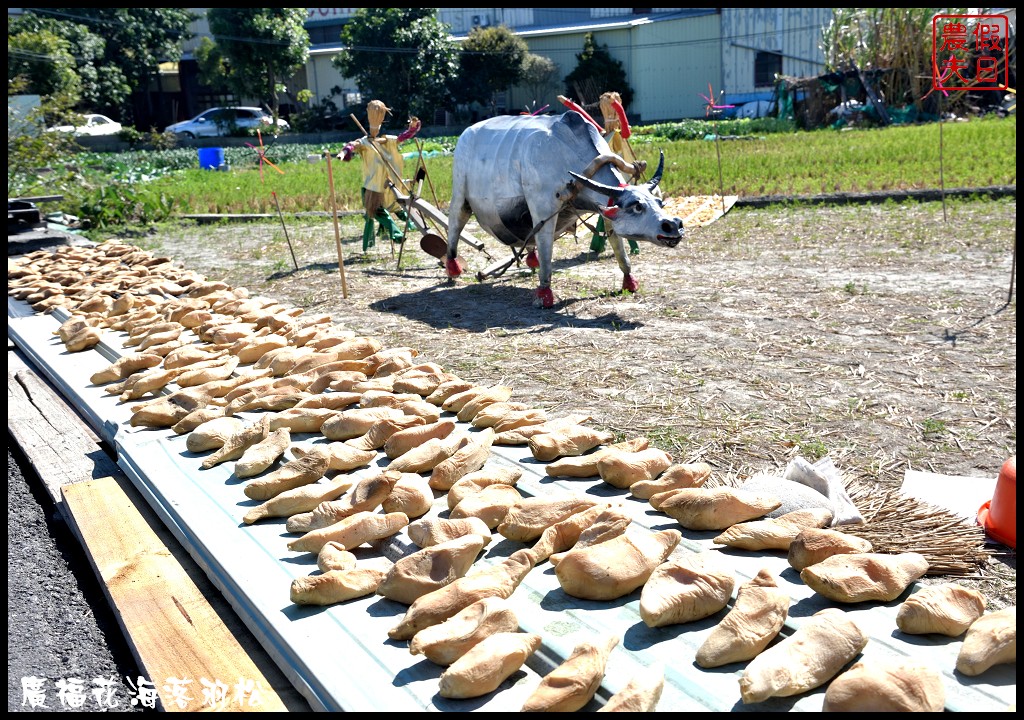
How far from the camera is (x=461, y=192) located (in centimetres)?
787

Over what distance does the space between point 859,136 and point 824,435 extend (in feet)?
61.0

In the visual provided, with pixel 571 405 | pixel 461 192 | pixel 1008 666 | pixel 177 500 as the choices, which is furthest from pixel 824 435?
pixel 461 192

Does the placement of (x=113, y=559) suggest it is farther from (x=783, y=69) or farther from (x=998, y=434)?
(x=783, y=69)

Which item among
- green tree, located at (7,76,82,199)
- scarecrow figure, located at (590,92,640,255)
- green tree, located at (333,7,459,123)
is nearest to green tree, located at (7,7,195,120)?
green tree, located at (333,7,459,123)

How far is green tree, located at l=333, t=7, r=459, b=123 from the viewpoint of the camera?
1276 inches

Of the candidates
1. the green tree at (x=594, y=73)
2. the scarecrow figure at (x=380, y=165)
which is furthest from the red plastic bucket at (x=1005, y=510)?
the green tree at (x=594, y=73)

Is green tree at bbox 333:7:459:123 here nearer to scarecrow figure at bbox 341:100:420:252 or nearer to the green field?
the green field

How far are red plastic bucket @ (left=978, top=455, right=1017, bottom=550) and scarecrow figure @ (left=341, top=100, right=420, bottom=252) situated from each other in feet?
22.9

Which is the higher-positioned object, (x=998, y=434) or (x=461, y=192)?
(x=461, y=192)

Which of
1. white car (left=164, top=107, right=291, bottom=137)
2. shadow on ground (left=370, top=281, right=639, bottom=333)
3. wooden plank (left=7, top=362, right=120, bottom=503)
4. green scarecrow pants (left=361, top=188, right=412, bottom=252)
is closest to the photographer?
wooden plank (left=7, top=362, right=120, bottom=503)

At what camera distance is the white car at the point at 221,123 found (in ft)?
114

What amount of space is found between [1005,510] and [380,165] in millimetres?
7661

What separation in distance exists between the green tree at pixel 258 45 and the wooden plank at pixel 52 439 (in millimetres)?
28857

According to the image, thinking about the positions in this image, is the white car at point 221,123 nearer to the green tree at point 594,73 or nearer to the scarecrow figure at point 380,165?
the green tree at point 594,73
